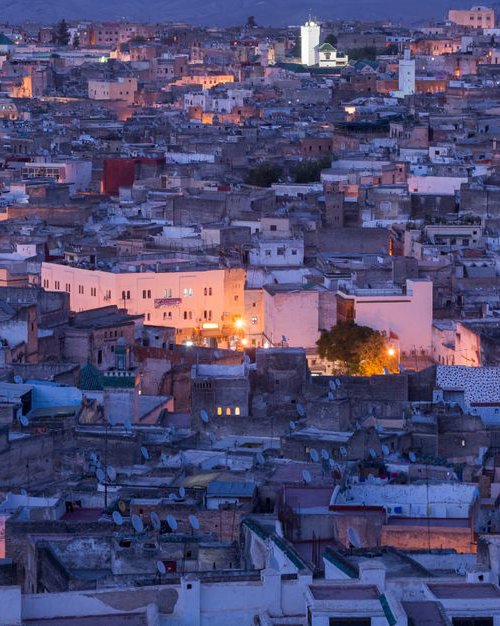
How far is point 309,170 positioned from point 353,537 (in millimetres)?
28577

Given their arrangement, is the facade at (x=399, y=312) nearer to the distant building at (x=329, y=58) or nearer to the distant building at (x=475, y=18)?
the distant building at (x=329, y=58)

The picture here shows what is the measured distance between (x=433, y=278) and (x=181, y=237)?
4.52 meters

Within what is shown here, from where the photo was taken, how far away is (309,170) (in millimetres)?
41781

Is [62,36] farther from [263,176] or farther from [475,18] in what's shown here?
[263,176]

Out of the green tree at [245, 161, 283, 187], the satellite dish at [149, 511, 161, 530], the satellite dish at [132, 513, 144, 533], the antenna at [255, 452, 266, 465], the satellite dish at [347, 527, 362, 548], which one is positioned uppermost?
the green tree at [245, 161, 283, 187]

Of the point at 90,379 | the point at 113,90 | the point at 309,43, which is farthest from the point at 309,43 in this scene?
the point at 90,379

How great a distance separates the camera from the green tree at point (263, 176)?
41.0 metres

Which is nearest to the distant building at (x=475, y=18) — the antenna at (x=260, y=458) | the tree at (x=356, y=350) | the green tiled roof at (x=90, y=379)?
the tree at (x=356, y=350)

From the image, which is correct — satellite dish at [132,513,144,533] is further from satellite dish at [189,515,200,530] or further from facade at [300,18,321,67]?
facade at [300,18,321,67]

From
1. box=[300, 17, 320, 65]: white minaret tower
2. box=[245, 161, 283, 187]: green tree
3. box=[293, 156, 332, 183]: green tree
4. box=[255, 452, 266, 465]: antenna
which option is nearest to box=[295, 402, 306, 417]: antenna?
box=[255, 452, 266, 465]: antenna

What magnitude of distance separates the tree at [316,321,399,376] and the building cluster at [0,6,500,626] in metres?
0.26

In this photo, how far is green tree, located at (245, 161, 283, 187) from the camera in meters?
41.0

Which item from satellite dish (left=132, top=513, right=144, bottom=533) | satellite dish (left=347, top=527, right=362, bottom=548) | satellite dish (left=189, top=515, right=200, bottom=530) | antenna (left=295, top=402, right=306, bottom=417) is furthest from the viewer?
antenna (left=295, top=402, right=306, bottom=417)

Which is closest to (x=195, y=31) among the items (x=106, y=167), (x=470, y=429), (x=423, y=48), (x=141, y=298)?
(x=423, y=48)
